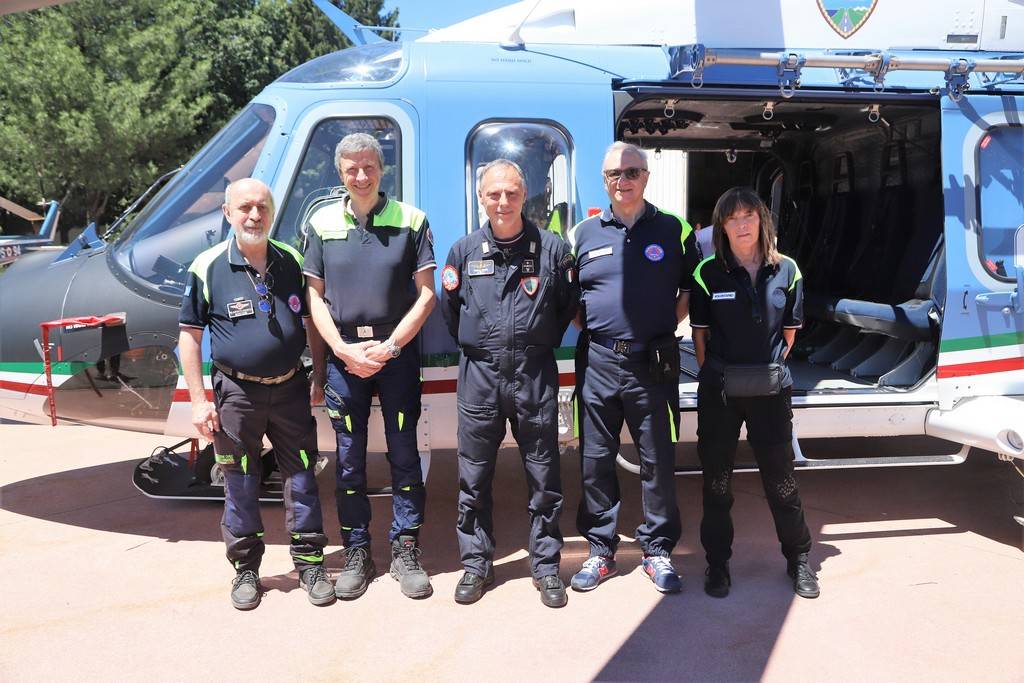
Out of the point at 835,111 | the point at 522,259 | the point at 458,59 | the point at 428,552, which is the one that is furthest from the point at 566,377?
the point at 835,111

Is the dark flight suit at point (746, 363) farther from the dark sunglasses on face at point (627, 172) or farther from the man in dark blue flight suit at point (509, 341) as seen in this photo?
the man in dark blue flight suit at point (509, 341)

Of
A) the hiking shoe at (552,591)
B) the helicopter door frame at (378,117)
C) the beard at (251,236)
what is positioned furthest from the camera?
the helicopter door frame at (378,117)

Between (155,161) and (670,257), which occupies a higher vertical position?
(155,161)

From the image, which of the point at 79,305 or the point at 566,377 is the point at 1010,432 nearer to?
the point at 566,377

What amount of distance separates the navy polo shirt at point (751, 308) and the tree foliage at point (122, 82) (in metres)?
15.8

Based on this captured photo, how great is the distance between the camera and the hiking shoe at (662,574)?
3590 mm

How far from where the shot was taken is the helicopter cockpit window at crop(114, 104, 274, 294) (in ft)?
13.0

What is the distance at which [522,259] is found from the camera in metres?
3.37

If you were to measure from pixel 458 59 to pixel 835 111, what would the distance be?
278 centimetres

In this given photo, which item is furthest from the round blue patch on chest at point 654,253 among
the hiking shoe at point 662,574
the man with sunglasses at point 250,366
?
the man with sunglasses at point 250,366

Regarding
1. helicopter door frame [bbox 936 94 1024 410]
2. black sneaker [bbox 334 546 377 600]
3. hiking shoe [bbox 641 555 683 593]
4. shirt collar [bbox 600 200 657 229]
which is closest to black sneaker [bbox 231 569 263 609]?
black sneaker [bbox 334 546 377 600]

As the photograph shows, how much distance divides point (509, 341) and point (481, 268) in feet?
1.13

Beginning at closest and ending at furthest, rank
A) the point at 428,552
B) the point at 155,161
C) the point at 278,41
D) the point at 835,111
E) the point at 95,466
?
the point at 428,552 < the point at 835,111 < the point at 95,466 < the point at 155,161 < the point at 278,41

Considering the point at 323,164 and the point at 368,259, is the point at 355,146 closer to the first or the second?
the point at 368,259
